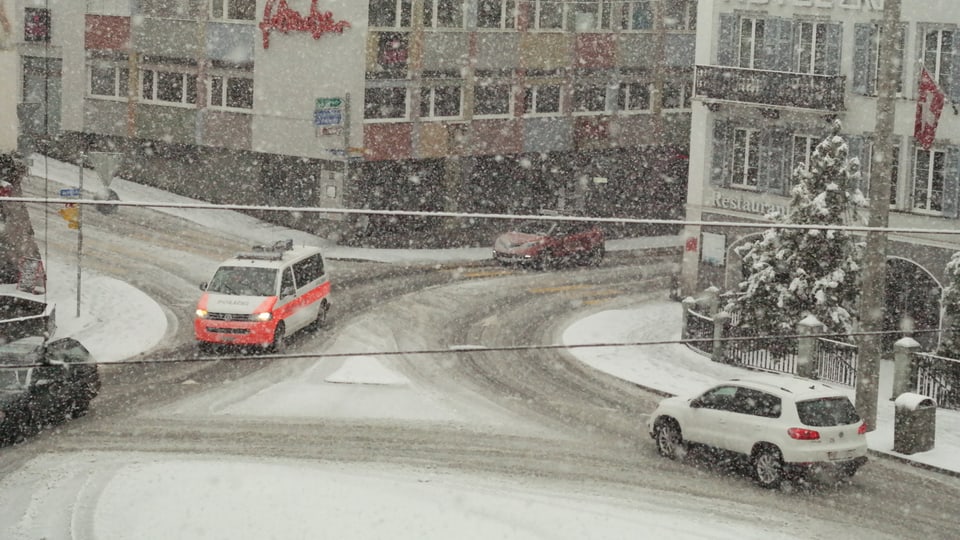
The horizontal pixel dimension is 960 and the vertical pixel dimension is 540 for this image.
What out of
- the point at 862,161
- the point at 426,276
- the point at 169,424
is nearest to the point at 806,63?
the point at 862,161

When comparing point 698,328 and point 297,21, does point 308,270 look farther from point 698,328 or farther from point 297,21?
point 297,21

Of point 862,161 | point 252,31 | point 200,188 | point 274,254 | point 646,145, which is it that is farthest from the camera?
point 646,145

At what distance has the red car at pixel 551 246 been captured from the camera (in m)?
41.2

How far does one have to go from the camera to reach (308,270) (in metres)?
31.3

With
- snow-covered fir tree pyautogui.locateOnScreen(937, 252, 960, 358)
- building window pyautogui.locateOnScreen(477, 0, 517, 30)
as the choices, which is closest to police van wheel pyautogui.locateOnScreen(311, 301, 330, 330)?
snow-covered fir tree pyautogui.locateOnScreen(937, 252, 960, 358)

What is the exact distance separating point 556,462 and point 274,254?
33.3ft

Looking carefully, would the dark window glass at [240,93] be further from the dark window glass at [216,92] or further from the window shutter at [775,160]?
the window shutter at [775,160]

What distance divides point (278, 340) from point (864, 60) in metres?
14.1

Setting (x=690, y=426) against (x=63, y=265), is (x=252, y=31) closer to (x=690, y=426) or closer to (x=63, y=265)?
(x=63, y=265)

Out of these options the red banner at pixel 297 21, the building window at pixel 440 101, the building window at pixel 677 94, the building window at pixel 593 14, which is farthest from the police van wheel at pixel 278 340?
the building window at pixel 677 94

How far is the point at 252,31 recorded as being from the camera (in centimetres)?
4219

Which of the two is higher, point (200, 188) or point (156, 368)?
point (200, 188)

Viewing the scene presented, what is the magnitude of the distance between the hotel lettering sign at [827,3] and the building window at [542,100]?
12091 millimetres

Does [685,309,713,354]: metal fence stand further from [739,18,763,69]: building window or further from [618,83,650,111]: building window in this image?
[618,83,650,111]: building window
